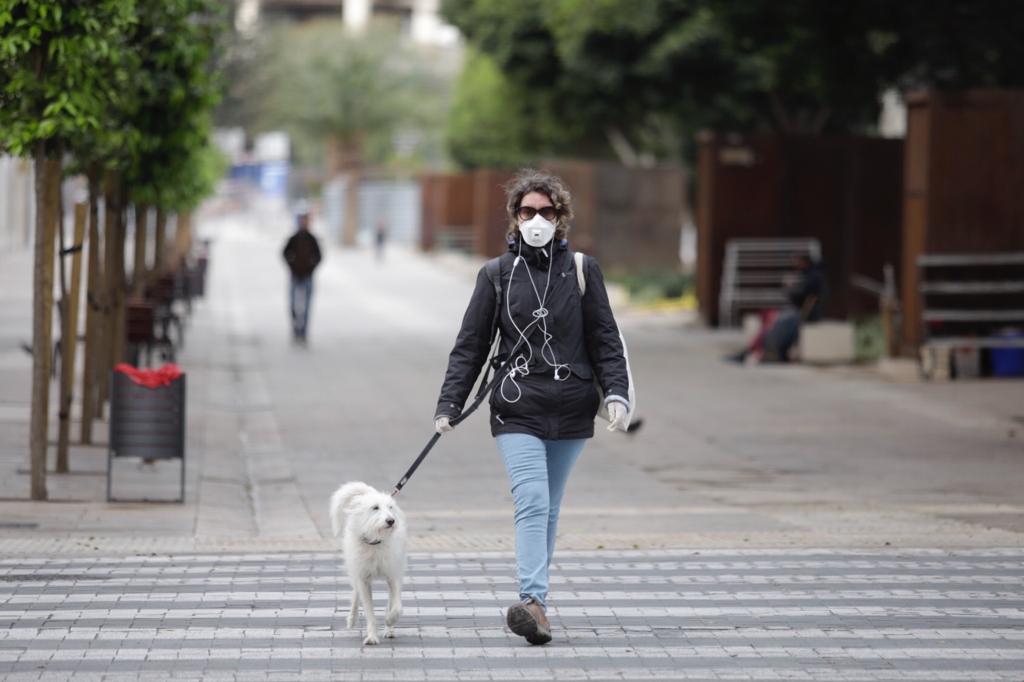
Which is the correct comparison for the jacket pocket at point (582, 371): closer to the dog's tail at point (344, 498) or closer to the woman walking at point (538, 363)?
the woman walking at point (538, 363)

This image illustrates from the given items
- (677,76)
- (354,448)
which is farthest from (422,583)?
(677,76)

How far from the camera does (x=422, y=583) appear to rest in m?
9.21

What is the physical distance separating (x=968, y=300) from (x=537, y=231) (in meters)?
15.5

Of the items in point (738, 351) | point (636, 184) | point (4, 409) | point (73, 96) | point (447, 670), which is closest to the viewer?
point (447, 670)

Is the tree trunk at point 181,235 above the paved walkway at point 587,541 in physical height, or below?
above

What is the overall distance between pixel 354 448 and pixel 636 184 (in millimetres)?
27535

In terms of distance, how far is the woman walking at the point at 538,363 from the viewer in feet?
24.6

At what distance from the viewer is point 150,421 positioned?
1235cm

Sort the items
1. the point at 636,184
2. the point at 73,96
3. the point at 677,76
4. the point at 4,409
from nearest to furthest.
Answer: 1. the point at 73,96
2. the point at 4,409
3. the point at 677,76
4. the point at 636,184

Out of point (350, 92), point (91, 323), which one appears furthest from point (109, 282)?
point (350, 92)

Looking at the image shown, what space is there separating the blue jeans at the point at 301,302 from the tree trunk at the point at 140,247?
158 inches

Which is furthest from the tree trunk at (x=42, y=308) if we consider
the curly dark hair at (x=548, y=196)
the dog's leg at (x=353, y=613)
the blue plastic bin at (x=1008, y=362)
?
the blue plastic bin at (x=1008, y=362)

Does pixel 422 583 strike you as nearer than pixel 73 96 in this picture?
Yes

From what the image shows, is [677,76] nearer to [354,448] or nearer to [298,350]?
[298,350]
